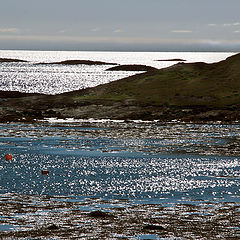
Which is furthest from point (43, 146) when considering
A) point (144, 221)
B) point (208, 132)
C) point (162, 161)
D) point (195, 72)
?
point (195, 72)

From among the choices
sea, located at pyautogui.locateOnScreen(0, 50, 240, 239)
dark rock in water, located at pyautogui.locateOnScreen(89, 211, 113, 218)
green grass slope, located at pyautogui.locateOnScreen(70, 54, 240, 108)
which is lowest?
sea, located at pyautogui.locateOnScreen(0, 50, 240, 239)

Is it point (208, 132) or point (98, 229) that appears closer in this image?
point (98, 229)

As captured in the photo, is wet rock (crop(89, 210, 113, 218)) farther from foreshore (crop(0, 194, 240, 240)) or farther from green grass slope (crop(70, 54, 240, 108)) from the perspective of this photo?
green grass slope (crop(70, 54, 240, 108))

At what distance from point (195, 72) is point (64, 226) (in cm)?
6856

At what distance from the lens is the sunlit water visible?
26.2m

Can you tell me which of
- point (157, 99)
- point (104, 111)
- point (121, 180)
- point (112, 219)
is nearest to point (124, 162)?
point (121, 180)

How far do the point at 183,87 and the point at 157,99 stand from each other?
6.84m

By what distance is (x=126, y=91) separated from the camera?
3073 inches

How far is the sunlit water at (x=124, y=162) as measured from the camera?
86.1ft

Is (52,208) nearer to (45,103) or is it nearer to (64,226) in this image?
(64,226)

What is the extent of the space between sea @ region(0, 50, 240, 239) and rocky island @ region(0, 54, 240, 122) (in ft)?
23.8

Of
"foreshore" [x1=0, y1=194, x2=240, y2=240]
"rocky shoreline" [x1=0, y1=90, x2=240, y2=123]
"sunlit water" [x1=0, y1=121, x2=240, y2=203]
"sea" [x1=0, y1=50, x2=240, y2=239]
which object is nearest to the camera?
"foreshore" [x1=0, y1=194, x2=240, y2=240]

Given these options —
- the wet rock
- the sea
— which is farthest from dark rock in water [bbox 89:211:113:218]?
the sea

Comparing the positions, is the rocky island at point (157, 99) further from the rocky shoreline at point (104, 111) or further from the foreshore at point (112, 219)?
the foreshore at point (112, 219)
